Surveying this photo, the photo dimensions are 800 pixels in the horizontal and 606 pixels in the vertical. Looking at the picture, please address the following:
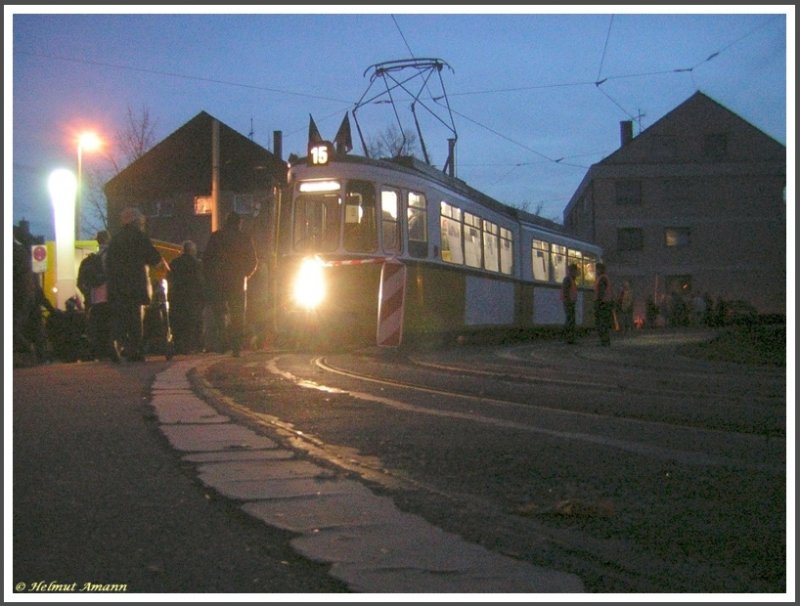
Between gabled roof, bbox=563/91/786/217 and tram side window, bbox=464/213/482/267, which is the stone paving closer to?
tram side window, bbox=464/213/482/267

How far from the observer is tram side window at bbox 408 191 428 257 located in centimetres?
1598

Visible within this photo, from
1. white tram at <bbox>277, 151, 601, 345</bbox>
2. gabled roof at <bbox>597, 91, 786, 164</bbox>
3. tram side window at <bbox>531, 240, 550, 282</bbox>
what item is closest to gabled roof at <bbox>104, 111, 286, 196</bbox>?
gabled roof at <bbox>597, 91, 786, 164</bbox>

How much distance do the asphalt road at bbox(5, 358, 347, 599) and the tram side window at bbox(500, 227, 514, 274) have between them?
16806mm

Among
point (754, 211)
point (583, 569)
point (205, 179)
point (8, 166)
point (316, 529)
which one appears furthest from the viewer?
point (205, 179)

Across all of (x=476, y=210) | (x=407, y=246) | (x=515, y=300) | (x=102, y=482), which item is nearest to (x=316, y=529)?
(x=102, y=482)

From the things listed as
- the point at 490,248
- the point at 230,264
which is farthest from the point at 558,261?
the point at 230,264

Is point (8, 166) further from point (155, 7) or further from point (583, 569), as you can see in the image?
point (583, 569)

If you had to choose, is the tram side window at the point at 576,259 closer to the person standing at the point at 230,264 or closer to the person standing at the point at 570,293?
the person standing at the point at 570,293

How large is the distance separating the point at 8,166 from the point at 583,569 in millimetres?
3377

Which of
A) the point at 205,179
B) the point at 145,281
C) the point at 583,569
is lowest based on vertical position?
the point at 583,569

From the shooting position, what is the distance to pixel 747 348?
15.8 m

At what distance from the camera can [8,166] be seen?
4.68 metres

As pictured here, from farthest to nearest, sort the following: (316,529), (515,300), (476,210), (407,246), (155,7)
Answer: (515,300), (476,210), (407,246), (155,7), (316,529)

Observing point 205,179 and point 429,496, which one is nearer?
point 429,496
